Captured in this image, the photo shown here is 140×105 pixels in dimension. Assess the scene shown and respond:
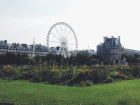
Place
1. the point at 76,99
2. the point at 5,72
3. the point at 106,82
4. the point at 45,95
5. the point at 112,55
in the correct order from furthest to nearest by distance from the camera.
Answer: the point at 112,55
the point at 5,72
the point at 106,82
the point at 45,95
the point at 76,99

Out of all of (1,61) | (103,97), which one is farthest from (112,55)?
(103,97)

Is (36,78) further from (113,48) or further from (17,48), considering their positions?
(113,48)

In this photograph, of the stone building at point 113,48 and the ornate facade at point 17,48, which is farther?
the stone building at point 113,48

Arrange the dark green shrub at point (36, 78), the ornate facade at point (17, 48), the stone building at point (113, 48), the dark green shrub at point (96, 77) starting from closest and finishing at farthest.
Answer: the dark green shrub at point (96, 77) → the dark green shrub at point (36, 78) → the ornate facade at point (17, 48) → the stone building at point (113, 48)

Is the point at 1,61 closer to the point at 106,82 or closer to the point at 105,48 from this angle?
the point at 106,82

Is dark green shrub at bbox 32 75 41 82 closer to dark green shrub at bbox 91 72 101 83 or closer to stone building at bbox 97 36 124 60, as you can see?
dark green shrub at bbox 91 72 101 83

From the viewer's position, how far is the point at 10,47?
3720 inches

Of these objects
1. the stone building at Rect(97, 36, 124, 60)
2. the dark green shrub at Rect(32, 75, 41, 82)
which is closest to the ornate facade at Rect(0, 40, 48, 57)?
the stone building at Rect(97, 36, 124, 60)

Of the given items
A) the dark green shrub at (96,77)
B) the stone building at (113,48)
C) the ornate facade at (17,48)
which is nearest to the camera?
the dark green shrub at (96,77)

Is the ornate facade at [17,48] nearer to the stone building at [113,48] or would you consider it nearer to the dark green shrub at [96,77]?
the stone building at [113,48]

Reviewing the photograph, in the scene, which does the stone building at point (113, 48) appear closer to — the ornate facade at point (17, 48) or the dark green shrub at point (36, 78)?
the ornate facade at point (17, 48)

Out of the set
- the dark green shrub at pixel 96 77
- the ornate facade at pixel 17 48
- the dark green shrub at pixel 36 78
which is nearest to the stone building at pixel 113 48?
the ornate facade at pixel 17 48

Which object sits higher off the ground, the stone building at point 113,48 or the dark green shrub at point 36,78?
the stone building at point 113,48

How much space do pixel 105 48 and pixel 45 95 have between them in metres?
95.0
